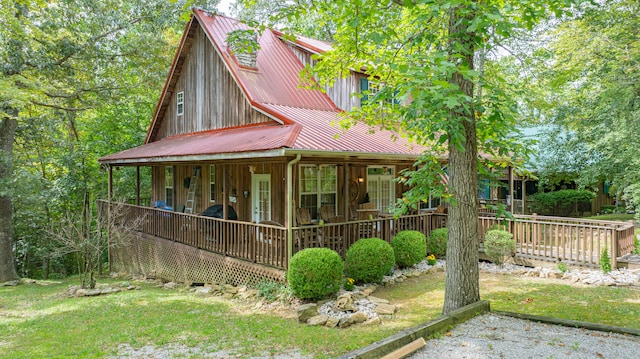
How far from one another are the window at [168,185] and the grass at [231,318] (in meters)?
6.96

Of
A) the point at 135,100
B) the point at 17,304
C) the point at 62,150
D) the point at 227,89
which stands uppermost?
the point at 135,100

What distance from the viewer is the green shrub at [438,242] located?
11883mm

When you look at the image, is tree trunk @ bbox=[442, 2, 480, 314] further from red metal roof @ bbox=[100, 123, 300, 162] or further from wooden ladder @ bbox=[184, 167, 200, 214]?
wooden ladder @ bbox=[184, 167, 200, 214]

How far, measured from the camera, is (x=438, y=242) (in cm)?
1188

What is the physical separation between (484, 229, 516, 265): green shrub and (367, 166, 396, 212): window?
136 inches

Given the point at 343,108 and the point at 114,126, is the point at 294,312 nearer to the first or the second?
the point at 343,108

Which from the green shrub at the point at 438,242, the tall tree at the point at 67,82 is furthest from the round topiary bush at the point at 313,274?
the tall tree at the point at 67,82

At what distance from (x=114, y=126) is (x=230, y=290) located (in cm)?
1636

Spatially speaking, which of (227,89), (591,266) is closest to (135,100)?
(227,89)

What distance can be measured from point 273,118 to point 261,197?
2631 mm

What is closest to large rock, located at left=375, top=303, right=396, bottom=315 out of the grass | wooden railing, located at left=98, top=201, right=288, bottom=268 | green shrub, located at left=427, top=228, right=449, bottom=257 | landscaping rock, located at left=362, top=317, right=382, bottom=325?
the grass

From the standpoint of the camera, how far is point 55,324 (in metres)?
7.76

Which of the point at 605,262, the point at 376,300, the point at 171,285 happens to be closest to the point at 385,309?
the point at 376,300

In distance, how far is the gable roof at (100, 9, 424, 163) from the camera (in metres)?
9.20
